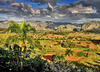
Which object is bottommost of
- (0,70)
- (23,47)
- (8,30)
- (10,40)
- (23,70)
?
(23,70)

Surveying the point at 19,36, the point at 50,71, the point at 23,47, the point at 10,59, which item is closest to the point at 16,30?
the point at 19,36

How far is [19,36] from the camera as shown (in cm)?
Answer: 1253

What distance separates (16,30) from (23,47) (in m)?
2.44

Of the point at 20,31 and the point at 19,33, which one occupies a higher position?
the point at 20,31

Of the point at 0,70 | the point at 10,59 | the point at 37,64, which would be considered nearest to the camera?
the point at 0,70

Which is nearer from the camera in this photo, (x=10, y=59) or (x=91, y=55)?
(x=10, y=59)

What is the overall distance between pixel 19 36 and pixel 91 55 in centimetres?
4958

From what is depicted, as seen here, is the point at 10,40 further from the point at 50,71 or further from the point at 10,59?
the point at 50,71

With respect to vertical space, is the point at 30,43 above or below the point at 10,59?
above

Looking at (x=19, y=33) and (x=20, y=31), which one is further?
(x=20, y=31)

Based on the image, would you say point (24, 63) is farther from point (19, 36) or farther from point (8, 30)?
point (8, 30)

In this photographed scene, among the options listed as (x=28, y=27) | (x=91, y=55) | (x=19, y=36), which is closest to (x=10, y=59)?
(x=19, y=36)

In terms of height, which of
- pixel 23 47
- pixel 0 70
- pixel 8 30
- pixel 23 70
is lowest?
pixel 23 70

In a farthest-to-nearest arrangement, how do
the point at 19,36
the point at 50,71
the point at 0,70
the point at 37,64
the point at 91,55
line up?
the point at 91,55 < the point at 19,36 < the point at 37,64 < the point at 0,70 < the point at 50,71
